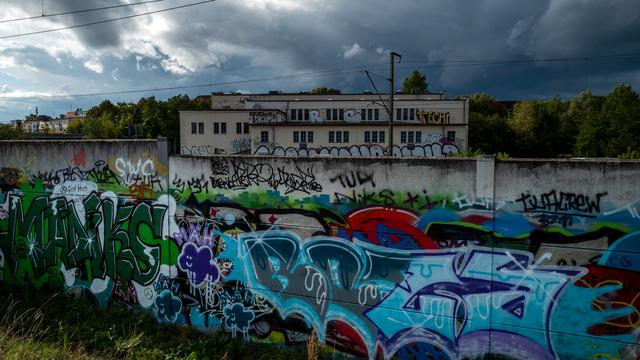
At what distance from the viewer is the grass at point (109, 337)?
25.1 feet

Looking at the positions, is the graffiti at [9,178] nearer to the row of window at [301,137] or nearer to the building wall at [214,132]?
the row of window at [301,137]

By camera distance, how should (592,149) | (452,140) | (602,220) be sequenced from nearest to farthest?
1. (602,220)
2. (452,140)
3. (592,149)

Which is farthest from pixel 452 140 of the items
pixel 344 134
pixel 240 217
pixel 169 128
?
pixel 169 128

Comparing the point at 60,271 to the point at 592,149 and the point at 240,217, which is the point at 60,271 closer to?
the point at 240,217

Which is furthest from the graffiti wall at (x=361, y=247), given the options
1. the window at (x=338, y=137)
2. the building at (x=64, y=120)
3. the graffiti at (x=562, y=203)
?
the building at (x=64, y=120)

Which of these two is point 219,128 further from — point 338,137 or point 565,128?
point 565,128

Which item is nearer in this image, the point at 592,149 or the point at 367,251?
the point at 367,251

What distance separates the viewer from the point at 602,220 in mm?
5738

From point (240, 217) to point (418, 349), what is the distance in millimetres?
3928

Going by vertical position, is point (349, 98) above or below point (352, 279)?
above

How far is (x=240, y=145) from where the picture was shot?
50.1 metres

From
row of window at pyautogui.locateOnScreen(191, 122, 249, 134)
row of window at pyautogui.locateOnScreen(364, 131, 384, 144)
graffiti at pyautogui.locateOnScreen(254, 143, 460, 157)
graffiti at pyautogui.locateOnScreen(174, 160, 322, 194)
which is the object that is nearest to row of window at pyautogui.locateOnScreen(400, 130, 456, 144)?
graffiti at pyautogui.locateOnScreen(254, 143, 460, 157)

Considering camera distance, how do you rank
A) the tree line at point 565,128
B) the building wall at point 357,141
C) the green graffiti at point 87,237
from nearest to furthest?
the green graffiti at point 87,237
the building wall at point 357,141
the tree line at point 565,128

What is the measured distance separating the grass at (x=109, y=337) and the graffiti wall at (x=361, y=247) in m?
0.25
